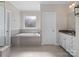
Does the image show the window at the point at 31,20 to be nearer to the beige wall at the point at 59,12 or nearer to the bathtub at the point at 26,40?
the bathtub at the point at 26,40

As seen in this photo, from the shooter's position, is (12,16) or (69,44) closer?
(69,44)

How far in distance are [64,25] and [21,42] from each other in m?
2.33

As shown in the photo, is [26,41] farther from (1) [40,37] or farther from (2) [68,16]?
(2) [68,16]

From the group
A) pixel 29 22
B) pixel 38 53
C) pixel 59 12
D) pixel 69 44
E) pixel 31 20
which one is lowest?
pixel 38 53

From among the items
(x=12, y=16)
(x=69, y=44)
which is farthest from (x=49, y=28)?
(x=69, y=44)

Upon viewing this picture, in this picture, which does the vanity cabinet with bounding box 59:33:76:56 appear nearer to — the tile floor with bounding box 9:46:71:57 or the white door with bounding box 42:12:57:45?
the tile floor with bounding box 9:46:71:57

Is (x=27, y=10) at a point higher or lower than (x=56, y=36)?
higher

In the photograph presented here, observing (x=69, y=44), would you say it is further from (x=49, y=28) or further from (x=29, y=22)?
(x=29, y=22)

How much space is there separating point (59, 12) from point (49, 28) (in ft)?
3.11

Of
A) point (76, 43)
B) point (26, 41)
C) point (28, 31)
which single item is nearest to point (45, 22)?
point (26, 41)

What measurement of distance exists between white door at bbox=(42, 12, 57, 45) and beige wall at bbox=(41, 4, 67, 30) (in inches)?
7.9

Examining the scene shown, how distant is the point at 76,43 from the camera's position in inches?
167

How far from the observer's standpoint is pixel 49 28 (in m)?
7.64

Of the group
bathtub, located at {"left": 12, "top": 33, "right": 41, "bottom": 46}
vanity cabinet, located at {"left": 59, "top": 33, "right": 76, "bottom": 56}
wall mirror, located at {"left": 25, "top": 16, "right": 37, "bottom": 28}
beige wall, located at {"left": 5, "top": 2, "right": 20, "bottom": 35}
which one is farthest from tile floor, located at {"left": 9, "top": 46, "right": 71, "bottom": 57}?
wall mirror, located at {"left": 25, "top": 16, "right": 37, "bottom": 28}
